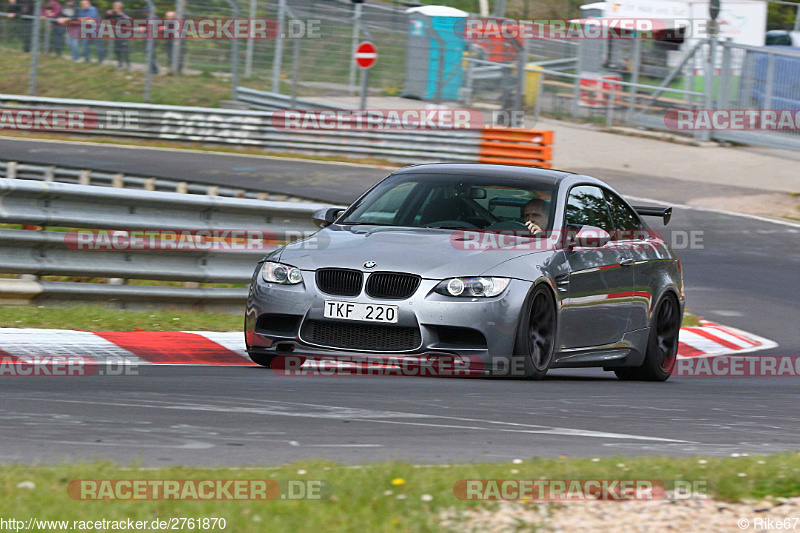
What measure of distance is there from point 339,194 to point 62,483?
17.1 m

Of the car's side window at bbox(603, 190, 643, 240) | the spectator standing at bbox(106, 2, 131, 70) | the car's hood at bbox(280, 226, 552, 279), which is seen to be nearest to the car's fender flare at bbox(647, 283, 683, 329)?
the car's side window at bbox(603, 190, 643, 240)

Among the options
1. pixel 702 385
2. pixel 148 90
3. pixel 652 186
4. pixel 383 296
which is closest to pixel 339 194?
pixel 652 186

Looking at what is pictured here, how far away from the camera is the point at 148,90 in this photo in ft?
91.2

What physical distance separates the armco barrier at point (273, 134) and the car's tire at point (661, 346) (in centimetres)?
1450

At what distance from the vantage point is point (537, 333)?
8.03m

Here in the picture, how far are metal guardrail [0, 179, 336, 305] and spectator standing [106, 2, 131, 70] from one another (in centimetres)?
1708

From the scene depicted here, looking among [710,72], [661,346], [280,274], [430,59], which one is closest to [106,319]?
[280,274]

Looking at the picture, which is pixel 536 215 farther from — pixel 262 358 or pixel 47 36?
pixel 47 36

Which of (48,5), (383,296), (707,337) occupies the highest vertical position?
(48,5)

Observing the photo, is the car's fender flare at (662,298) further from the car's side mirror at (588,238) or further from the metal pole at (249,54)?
the metal pole at (249,54)

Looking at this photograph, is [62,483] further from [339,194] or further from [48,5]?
[48,5]

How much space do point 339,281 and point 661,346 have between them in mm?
3075

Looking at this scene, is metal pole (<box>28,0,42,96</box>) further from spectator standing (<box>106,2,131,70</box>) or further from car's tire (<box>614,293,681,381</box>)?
car's tire (<box>614,293,681,381</box>)

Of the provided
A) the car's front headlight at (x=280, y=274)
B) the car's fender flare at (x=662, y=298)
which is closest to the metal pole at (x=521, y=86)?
the car's fender flare at (x=662, y=298)
